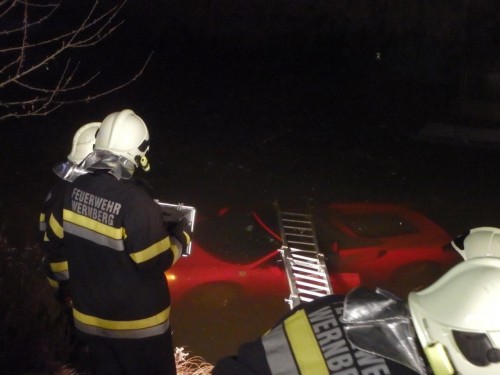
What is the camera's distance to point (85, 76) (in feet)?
52.7

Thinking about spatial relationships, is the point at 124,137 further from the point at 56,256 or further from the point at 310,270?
the point at 310,270

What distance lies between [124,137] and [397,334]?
207 centimetres

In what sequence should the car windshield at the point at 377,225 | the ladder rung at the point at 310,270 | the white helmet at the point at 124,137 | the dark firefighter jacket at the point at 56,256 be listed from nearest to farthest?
the white helmet at the point at 124,137 < the dark firefighter jacket at the point at 56,256 < the ladder rung at the point at 310,270 < the car windshield at the point at 377,225

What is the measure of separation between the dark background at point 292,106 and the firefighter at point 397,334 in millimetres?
5448

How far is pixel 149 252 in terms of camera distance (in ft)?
10.0

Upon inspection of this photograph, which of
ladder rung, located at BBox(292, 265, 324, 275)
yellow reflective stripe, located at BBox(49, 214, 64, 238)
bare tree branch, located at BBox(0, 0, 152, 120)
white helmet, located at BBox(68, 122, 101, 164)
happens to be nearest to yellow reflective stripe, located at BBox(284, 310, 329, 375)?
yellow reflective stripe, located at BBox(49, 214, 64, 238)

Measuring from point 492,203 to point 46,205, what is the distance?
7.44 metres

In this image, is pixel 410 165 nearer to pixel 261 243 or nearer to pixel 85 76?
pixel 261 243

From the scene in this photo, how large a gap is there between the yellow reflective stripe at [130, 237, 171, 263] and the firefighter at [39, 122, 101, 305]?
58 centimetres

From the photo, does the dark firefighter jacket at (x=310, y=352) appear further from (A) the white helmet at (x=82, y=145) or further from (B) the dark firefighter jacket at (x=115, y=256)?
(A) the white helmet at (x=82, y=145)

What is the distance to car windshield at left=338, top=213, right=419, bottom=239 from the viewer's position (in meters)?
5.78

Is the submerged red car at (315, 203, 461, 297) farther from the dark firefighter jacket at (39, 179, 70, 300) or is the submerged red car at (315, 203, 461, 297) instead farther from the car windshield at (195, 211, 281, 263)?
the dark firefighter jacket at (39, 179, 70, 300)

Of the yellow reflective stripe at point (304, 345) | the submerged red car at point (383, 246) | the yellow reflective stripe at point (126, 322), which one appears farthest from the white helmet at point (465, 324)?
the submerged red car at point (383, 246)

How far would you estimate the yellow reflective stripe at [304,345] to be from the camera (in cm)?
156
